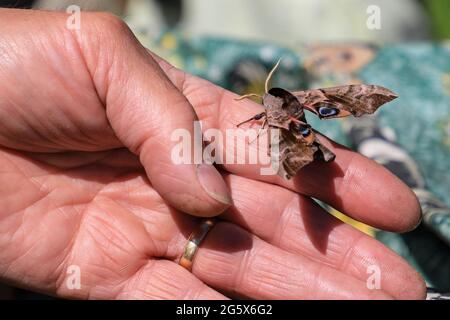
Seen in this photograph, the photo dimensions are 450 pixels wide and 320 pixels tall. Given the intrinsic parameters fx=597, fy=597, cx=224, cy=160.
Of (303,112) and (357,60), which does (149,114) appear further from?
(357,60)

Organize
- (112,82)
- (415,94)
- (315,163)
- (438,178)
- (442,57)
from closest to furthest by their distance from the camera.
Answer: (112,82) → (315,163) → (438,178) → (415,94) → (442,57)

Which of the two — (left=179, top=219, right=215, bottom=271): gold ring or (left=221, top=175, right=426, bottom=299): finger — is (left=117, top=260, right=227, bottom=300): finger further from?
(left=221, top=175, right=426, bottom=299): finger

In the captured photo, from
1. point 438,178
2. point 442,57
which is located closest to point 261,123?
point 438,178

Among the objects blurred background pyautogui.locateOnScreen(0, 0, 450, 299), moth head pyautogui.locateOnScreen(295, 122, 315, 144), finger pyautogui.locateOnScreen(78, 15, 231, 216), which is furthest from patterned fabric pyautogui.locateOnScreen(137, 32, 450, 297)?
finger pyautogui.locateOnScreen(78, 15, 231, 216)

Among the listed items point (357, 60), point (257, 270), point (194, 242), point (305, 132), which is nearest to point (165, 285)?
point (194, 242)

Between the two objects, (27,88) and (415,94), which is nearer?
(27,88)

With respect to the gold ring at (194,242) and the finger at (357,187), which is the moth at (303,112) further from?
the gold ring at (194,242)

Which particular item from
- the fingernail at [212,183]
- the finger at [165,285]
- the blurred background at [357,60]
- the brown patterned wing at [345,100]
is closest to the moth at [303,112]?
the brown patterned wing at [345,100]

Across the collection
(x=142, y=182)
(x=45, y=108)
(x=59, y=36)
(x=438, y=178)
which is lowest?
(x=438, y=178)
